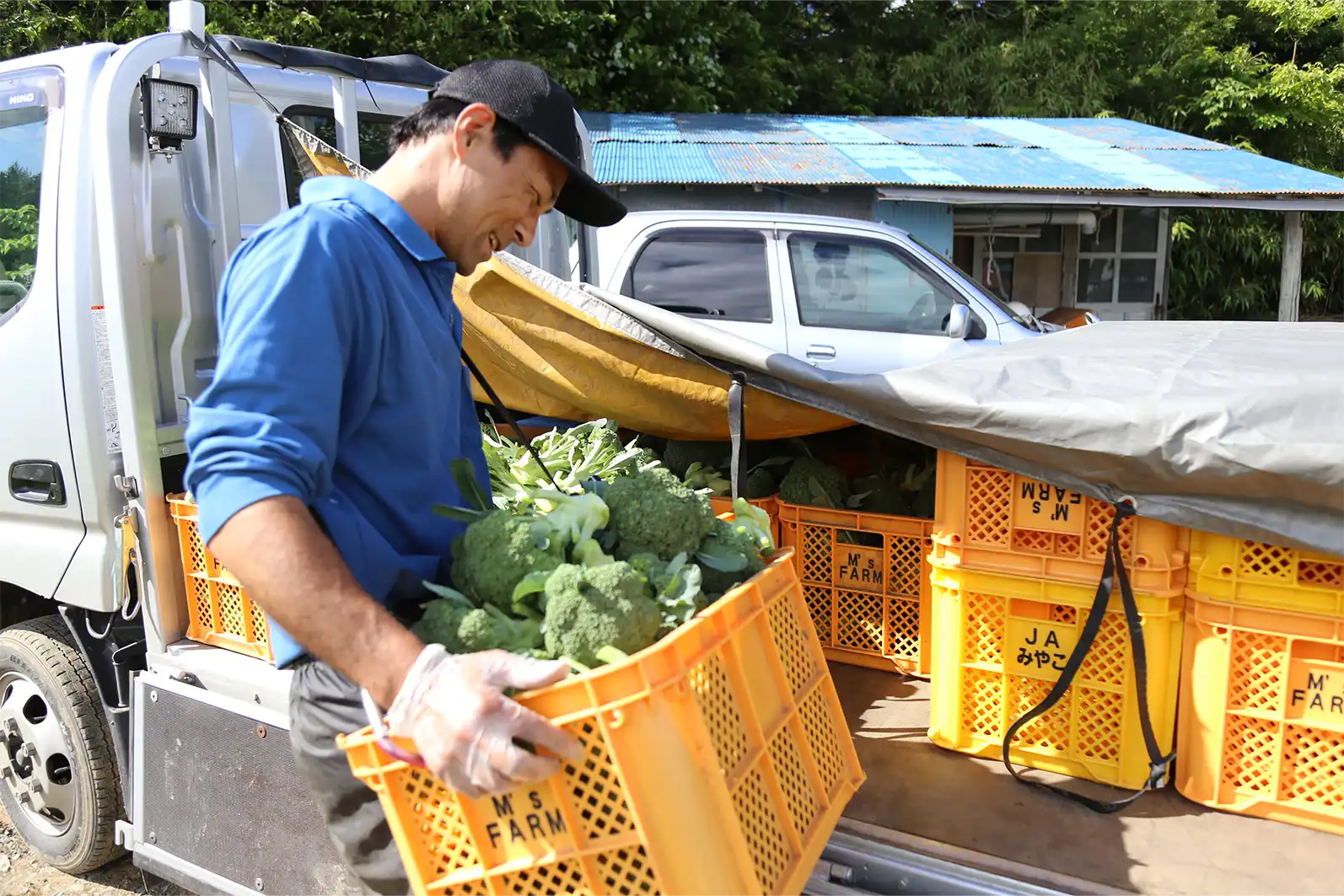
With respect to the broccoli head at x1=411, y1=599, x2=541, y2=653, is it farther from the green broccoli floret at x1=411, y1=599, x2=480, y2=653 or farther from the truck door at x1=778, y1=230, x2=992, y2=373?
the truck door at x1=778, y1=230, x2=992, y2=373

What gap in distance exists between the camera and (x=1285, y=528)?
2.18 m

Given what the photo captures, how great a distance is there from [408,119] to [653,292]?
4510 millimetres

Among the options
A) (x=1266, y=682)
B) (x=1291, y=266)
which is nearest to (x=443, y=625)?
(x=1266, y=682)

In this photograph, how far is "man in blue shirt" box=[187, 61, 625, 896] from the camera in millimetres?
1356

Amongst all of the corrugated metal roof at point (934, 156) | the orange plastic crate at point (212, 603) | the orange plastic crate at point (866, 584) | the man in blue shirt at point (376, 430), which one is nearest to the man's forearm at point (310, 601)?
the man in blue shirt at point (376, 430)

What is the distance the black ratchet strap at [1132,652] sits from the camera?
2424 millimetres

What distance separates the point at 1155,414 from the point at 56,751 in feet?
11.5

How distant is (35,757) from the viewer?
3289mm

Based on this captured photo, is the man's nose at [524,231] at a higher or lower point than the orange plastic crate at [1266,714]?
higher

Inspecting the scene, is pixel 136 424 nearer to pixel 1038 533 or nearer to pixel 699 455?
pixel 699 455

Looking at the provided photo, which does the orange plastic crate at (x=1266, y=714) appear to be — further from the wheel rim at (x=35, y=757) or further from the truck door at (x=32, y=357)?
the wheel rim at (x=35, y=757)

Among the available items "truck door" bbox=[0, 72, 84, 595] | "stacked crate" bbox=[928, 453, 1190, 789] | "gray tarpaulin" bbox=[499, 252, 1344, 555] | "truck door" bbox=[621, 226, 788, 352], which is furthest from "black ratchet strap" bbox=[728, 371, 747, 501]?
"truck door" bbox=[621, 226, 788, 352]

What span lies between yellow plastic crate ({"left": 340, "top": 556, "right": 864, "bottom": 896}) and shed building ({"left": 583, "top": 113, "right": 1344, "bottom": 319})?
9532 millimetres

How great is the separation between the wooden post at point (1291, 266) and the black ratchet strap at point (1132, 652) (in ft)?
41.2
